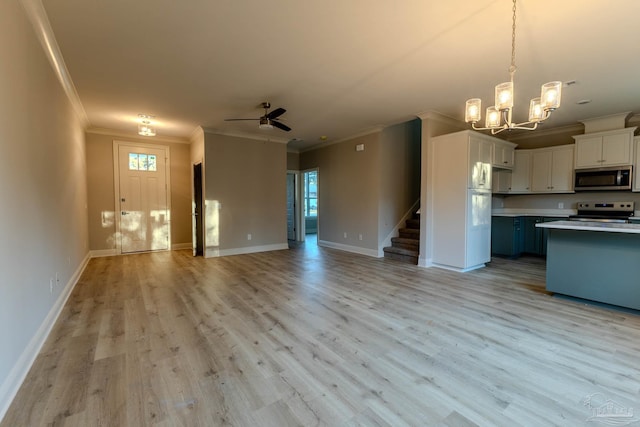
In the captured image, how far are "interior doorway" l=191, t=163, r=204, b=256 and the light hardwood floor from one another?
2400 mm

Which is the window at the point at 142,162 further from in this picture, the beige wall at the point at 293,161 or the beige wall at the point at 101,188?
the beige wall at the point at 293,161

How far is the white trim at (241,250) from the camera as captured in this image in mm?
5930

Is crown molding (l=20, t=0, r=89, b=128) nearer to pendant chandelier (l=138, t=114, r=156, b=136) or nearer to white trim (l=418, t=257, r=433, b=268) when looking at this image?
pendant chandelier (l=138, t=114, r=156, b=136)

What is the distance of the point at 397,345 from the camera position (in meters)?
2.35

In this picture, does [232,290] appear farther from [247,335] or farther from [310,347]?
[310,347]

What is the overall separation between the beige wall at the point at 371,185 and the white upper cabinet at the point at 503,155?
171cm

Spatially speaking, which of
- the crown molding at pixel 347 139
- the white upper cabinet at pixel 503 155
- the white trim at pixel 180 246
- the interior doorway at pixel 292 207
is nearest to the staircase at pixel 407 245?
the white upper cabinet at pixel 503 155

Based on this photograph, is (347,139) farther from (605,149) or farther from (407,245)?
(605,149)

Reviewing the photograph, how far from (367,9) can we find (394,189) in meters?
4.24

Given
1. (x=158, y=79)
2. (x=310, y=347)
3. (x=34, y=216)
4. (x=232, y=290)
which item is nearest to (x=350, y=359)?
(x=310, y=347)

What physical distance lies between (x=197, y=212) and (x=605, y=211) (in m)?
8.02

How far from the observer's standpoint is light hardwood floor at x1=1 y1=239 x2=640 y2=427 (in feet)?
5.27

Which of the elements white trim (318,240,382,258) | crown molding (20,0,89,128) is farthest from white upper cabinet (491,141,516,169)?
crown molding (20,0,89,128)

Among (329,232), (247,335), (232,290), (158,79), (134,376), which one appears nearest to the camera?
(134,376)
